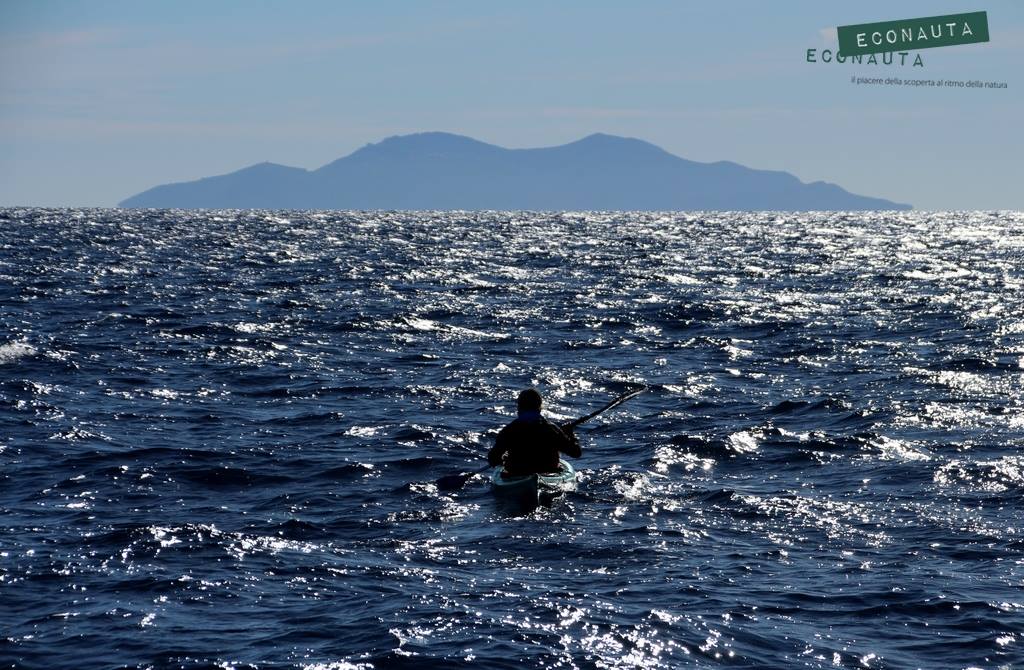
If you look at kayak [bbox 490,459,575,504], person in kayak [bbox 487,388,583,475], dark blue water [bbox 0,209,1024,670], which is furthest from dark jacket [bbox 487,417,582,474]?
dark blue water [bbox 0,209,1024,670]

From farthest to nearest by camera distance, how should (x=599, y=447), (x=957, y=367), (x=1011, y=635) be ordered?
1. (x=957, y=367)
2. (x=599, y=447)
3. (x=1011, y=635)

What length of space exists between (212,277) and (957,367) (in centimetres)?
3583

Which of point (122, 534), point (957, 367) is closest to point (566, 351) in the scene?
point (957, 367)

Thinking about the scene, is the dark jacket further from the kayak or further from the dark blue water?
the dark blue water

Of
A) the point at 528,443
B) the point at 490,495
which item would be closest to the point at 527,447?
the point at 528,443

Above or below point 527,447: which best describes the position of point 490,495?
below

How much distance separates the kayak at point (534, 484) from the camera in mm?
16891

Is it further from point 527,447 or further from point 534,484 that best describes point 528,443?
point 534,484

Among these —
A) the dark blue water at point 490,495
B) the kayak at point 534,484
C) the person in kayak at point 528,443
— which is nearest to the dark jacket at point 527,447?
the person in kayak at point 528,443

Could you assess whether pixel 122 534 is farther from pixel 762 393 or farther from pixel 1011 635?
pixel 762 393

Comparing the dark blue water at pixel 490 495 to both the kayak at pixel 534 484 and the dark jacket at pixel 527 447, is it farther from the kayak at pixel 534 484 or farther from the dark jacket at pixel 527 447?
the dark jacket at pixel 527 447

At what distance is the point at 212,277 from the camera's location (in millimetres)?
55281

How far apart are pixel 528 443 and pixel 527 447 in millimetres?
58

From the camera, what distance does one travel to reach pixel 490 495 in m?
17.6
